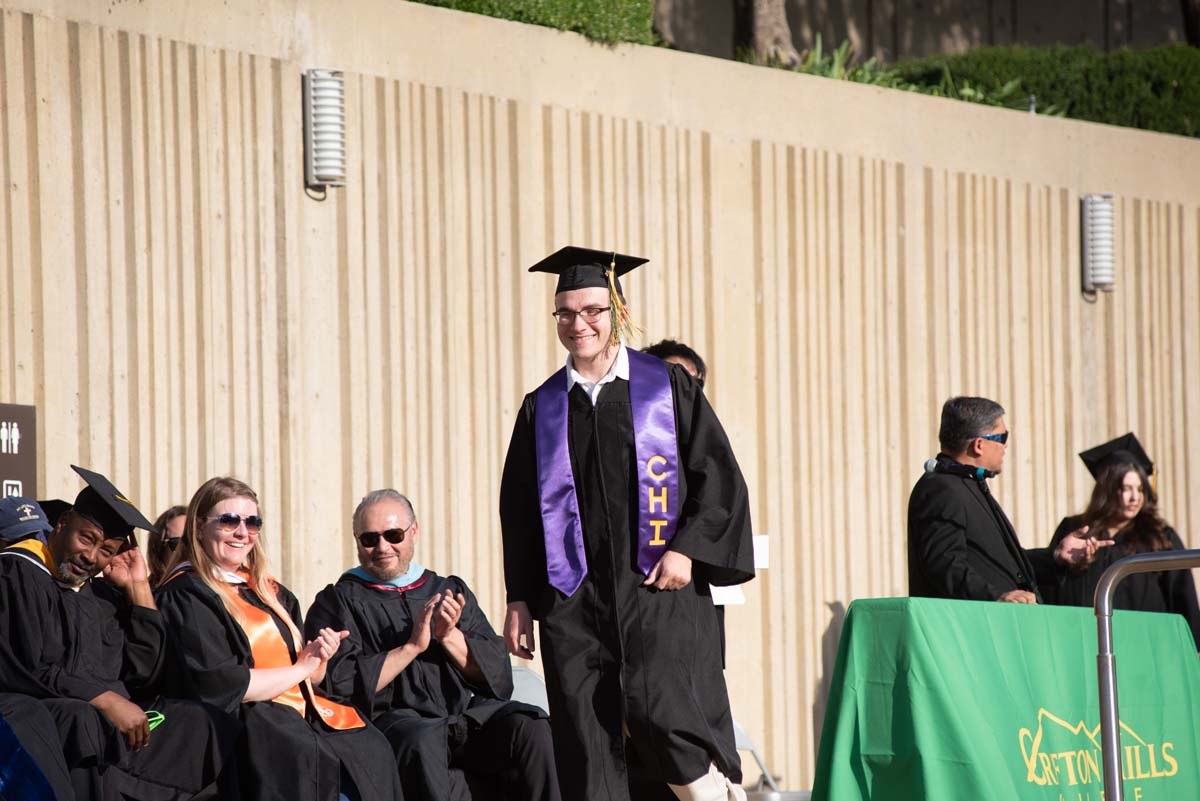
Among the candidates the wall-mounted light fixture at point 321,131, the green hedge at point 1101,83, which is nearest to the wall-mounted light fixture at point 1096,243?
the green hedge at point 1101,83

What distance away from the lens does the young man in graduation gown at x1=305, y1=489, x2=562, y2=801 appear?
599 centimetres

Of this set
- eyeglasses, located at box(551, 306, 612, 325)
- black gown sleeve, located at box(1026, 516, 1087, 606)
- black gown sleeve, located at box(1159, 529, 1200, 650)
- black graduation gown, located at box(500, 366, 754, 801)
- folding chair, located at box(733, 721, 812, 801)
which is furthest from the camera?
folding chair, located at box(733, 721, 812, 801)

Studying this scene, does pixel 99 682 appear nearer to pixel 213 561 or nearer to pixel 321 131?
pixel 213 561

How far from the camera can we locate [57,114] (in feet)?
22.8

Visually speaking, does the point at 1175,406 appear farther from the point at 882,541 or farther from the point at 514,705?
the point at 514,705

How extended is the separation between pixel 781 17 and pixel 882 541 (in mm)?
4249

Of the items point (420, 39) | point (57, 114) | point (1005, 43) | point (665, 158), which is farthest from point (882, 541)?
point (1005, 43)

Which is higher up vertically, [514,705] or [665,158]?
[665,158]

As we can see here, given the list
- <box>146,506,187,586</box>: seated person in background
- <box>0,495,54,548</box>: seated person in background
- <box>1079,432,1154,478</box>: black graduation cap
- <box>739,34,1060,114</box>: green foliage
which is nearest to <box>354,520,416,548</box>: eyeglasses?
<box>146,506,187,586</box>: seated person in background

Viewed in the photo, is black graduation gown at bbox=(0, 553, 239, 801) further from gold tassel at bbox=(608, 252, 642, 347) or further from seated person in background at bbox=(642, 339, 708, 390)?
seated person in background at bbox=(642, 339, 708, 390)

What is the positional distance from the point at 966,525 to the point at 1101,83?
6.46m

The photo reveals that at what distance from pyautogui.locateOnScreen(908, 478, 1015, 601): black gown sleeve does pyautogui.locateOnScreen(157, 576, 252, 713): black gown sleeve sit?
228 cm

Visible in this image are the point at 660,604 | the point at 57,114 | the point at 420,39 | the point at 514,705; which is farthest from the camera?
the point at 420,39

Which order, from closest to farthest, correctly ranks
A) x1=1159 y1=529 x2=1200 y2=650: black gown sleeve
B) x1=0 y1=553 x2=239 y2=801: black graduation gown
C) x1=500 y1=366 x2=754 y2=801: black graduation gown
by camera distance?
x1=500 y1=366 x2=754 y2=801: black graduation gown
x1=0 y1=553 x2=239 y2=801: black graduation gown
x1=1159 y1=529 x2=1200 y2=650: black gown sleeve
